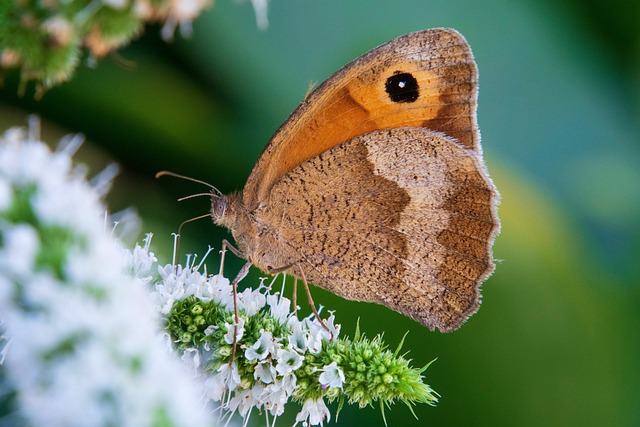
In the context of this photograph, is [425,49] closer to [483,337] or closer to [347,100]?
[347,100]

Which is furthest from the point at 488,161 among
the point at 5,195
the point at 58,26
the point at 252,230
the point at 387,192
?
the point at 5,195

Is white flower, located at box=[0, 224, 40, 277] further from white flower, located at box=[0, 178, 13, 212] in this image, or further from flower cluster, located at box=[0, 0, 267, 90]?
flower cluster, located at box=[0, 0, 267, 90]

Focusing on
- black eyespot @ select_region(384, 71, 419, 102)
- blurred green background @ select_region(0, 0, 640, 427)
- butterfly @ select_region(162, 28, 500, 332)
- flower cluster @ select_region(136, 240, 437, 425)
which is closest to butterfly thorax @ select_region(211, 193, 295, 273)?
butterfly @ select_region(162, 28, 500, 332)

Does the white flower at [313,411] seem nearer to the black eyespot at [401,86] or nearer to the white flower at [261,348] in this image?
the white flower at [261,348]

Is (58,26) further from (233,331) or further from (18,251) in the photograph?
(233,331)

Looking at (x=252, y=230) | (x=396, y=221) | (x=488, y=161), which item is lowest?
(x=252, y=230)

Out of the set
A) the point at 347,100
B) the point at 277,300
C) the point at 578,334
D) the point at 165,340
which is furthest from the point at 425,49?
the point at 578,334
